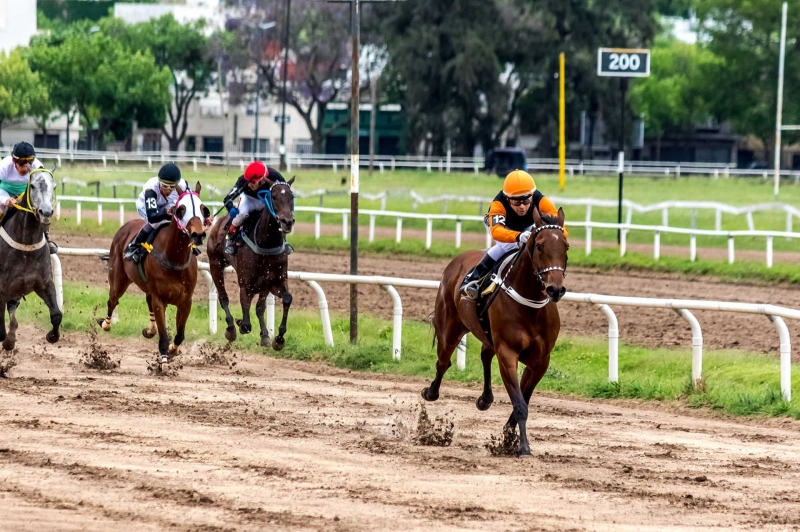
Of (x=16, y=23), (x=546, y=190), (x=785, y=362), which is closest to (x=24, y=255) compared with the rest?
(x=785, y=362)

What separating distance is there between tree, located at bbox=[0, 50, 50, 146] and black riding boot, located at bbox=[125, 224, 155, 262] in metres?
48.0

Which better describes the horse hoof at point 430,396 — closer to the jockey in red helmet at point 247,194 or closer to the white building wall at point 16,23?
the jockey in red helmet at point 247,194

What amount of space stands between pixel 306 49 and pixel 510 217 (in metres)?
54.9

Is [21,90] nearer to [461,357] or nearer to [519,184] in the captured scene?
[461,357]

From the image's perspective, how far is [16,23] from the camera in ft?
232

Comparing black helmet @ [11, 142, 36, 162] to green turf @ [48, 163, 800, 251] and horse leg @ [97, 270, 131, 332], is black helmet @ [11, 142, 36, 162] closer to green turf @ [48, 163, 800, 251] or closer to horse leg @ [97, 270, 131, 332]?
horse leg @ [97, 270, 131, 332]

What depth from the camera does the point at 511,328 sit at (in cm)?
856

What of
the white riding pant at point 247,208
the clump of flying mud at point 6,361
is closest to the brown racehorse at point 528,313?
the white riding pant at point 247,208

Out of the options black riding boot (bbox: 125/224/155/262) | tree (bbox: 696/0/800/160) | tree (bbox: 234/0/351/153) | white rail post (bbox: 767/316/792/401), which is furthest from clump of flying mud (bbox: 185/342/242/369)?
tree (bbox: 234/0/351/153)

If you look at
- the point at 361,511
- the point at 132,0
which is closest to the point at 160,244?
the point at 361,511

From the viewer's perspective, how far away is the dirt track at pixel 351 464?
641 cm

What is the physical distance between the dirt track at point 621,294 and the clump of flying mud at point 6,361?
4.28m

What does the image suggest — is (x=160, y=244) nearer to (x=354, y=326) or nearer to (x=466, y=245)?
(x=354, y=326)

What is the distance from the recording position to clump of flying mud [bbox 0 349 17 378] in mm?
11617
